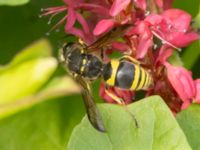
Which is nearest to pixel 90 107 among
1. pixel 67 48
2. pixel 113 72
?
pixel 113 72

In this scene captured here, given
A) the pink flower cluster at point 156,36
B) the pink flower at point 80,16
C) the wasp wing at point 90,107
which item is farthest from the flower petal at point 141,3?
the wasp wing at point 90,107

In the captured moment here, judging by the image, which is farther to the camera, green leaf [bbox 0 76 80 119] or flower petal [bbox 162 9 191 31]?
flower petal [bbox 162 9 191 31]

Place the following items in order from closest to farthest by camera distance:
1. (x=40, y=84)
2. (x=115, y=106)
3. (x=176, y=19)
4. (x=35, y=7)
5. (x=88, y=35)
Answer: (x=40, y=84), (x=115, y=106), (x=176, y=19), (x=88, y=35), (x=35, y=7)

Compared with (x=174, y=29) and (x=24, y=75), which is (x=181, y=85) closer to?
(x=174, y=29)

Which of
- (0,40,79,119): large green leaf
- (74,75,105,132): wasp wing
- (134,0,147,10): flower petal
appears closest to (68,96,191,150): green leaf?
(74,75,105,132): wasp wing

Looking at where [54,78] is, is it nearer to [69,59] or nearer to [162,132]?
[69,59]

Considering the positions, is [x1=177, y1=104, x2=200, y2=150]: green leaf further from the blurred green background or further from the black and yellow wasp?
the blurred green background

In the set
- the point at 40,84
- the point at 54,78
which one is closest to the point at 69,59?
the point at 54,78

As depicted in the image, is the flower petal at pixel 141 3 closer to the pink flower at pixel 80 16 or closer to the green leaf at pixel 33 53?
the pink flower at pixel 80 16
